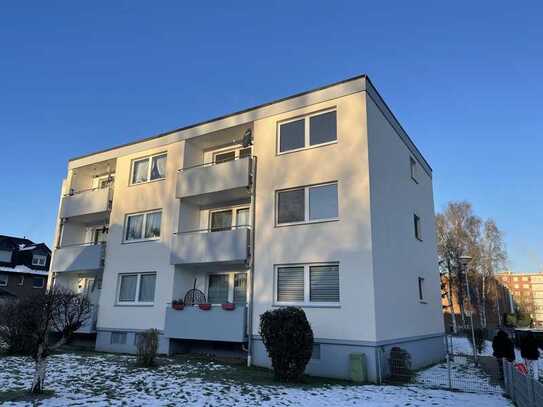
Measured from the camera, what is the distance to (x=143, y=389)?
33.4 feet

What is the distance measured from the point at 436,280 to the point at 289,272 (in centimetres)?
975

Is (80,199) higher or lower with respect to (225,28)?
lower

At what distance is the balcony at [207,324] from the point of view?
50.6 ft

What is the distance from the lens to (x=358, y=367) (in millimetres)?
12508

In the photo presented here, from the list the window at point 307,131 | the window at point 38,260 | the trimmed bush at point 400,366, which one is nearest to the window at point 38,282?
the window at point 38,260

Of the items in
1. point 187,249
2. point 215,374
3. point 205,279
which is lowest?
point 215,374

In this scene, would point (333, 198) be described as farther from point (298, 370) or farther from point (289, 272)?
point (298, 370)

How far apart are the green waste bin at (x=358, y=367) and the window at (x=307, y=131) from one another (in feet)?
24.8

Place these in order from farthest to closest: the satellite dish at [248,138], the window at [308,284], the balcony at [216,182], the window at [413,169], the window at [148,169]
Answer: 1. the window at [148,169]
2. the window at [413,169]
3. the satellite dish at [248,138]
4. the balcony at [216,182]
5. the window at [308,284]

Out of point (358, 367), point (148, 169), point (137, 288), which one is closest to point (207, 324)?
point (137, 288)

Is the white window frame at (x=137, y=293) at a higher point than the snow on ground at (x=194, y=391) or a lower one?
higher

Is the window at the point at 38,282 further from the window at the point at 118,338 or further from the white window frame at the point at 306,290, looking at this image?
the white window frame at the point at 306,290

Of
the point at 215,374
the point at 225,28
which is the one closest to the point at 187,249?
the point at 215,374

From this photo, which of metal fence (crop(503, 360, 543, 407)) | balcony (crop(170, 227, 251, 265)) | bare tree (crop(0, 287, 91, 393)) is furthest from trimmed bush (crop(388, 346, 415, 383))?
bare tree (crop(0, 287, 91, 393))
